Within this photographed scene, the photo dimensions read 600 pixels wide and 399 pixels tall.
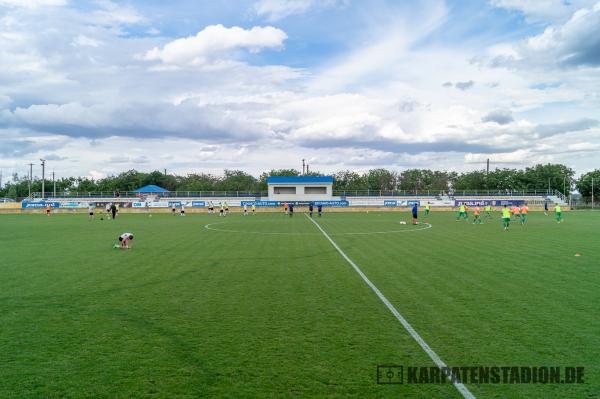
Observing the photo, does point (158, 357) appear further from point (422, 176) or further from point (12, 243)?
point (422, 176)

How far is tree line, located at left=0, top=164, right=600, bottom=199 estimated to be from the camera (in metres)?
97.2

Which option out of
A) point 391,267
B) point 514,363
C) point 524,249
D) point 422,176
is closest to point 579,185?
point 422,176

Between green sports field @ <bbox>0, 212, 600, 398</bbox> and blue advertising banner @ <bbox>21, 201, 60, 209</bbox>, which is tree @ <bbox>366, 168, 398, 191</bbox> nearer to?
blue advertising banner @ <bbox>21, 201, 60, 209</bbox>

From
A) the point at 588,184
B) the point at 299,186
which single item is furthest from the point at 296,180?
the point at 588,184

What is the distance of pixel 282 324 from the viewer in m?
7.18

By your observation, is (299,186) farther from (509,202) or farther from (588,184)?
(588,184)

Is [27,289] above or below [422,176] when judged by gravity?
below

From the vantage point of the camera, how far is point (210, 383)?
4.98 m

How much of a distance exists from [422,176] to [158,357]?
12114 cm

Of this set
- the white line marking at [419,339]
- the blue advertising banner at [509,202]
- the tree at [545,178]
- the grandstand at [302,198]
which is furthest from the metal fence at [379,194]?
the white line marking at [419,339]

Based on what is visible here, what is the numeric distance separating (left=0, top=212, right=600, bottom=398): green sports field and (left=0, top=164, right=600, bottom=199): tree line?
86.0 m

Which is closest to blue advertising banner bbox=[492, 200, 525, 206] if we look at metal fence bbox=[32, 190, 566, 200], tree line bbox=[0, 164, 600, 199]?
metal fence bbox=[32, 190, 566, 200]

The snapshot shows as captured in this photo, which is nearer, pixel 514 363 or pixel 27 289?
pixel 514 363

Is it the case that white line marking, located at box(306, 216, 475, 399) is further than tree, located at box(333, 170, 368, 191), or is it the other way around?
tree, located at box(333, 170, 368, 191)
